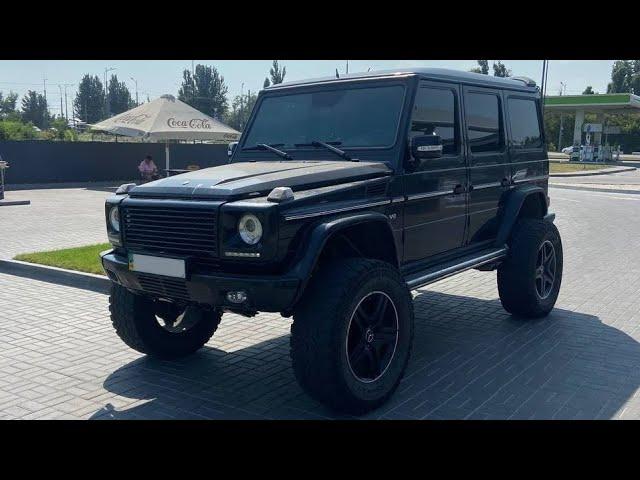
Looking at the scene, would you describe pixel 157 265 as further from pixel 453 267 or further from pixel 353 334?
pixel 453 267

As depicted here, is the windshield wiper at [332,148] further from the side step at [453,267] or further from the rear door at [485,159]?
the rear door at [485,159]

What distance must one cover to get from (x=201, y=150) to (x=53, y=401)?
2654 centimetres

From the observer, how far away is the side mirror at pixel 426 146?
15.3 ft

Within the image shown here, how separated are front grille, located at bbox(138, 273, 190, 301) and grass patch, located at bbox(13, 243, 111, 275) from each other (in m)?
3.88

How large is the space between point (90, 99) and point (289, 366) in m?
90.8

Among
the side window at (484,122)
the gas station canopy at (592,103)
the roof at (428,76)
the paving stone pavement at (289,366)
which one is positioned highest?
the gas station canopy at (592,103)

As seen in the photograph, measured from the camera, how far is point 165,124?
23781mm

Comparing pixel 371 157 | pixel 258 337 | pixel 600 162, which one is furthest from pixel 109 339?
pixel 600 162

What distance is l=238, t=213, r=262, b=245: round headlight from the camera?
3.82m

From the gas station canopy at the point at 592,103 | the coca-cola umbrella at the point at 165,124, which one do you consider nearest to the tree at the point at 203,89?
the gas station canopy at the point at 592,103

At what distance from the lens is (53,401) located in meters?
4.47

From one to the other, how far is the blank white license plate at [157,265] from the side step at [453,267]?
5.79 feet

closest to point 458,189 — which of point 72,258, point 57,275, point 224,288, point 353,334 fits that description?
point 353,334
